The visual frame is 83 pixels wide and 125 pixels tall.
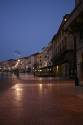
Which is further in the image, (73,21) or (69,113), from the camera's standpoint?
(73,21)

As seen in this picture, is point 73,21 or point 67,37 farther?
point 67,37

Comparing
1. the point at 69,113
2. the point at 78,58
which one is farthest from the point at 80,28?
the point at 69,113

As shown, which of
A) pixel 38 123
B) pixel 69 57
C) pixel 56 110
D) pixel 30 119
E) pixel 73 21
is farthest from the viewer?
pixel 69 57

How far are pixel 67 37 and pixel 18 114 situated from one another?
5101cm

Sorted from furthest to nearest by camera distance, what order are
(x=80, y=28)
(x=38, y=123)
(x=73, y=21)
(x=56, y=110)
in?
(x=80, y=28) < (x=73, y=21) < (x=56, y=110) < (x=38, y=123)

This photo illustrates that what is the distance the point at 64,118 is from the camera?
1066cm

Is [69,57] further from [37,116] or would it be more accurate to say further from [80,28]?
[37,116]

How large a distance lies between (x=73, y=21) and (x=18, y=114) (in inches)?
906

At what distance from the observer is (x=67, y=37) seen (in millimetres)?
61812

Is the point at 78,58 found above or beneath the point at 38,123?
above

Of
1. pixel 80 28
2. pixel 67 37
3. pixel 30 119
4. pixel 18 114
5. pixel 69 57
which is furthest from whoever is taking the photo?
pixel 67 37

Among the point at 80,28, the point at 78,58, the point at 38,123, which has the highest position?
the point at 80,28

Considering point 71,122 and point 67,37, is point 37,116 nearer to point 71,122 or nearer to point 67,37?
point 71,122

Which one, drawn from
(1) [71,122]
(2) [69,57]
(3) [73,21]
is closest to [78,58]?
(3) [73,21]
